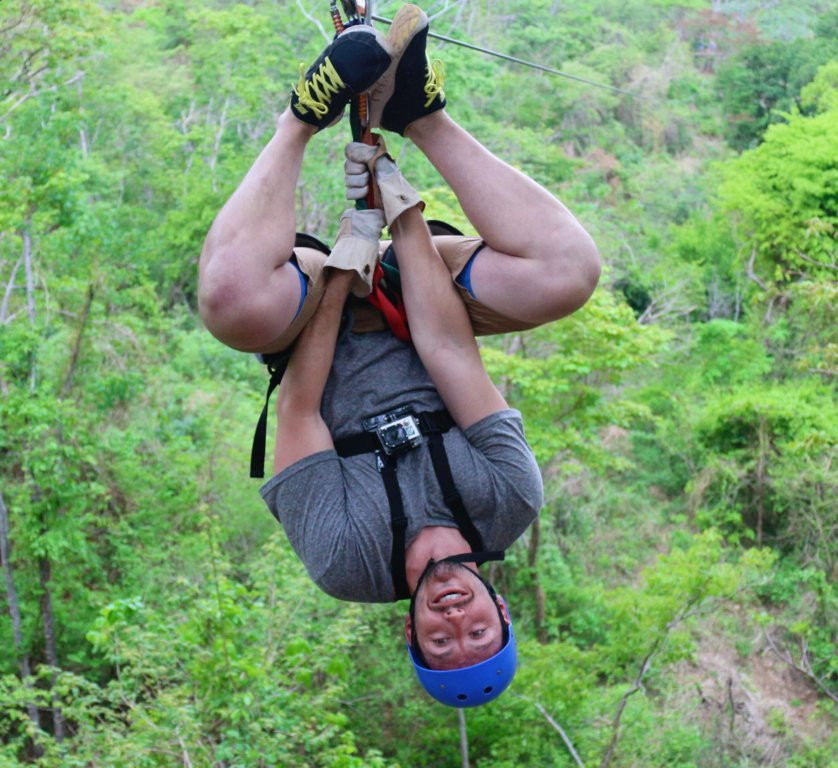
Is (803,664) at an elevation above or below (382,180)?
below

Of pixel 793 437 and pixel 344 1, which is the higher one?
pixel 344 1

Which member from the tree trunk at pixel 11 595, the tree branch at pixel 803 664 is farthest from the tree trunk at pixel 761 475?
the tree trunk at pixel 11 595

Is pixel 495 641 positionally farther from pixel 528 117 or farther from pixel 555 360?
pixel 528 117

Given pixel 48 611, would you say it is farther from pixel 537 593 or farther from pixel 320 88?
pixel 320 88

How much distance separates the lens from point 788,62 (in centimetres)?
2042

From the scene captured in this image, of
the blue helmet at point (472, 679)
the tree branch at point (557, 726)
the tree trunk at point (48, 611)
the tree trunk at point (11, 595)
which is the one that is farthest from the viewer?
the tree trunk at point (48, 611)

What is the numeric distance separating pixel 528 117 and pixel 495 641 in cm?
1908

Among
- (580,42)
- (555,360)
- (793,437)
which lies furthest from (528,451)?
(580,42)

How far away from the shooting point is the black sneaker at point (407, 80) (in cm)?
198

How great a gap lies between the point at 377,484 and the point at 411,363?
283mm

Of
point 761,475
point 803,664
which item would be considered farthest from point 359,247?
point 761,475

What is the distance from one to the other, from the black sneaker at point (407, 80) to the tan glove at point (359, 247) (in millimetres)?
198

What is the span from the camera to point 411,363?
2121 millimetres

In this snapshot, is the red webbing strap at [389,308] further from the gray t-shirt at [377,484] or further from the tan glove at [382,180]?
the tan glove at [382,180]
